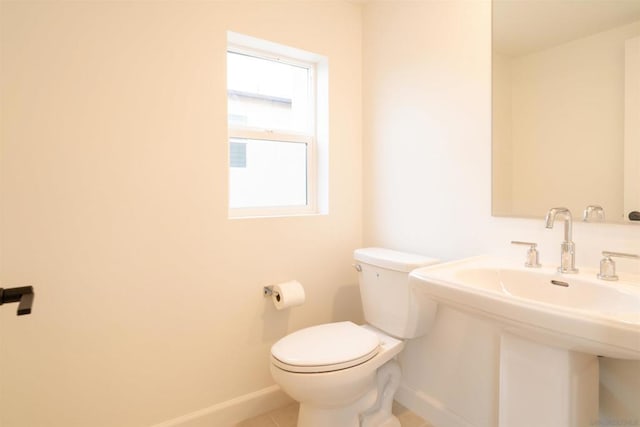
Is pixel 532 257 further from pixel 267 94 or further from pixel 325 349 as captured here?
pixel 267 94

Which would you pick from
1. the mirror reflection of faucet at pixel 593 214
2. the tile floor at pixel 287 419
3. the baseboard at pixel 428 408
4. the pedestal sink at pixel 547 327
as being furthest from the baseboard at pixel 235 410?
the mirror reflection of faucet at pixel 593 214

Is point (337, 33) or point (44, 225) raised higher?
point (337, 33)

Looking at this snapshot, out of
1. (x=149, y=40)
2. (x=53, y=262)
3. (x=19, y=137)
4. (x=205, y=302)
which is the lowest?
(x=205, y=302)

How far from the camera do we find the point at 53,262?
1.30m

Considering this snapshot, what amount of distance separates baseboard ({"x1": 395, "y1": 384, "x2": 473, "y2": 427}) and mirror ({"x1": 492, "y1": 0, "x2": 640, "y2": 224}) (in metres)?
0.94

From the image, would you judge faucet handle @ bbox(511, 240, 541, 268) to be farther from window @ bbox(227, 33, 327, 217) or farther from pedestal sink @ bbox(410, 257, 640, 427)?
window @ bbox(227, 33, 327, 217)

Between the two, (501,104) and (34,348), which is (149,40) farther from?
(501,104)

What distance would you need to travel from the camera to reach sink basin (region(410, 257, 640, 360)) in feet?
2.45

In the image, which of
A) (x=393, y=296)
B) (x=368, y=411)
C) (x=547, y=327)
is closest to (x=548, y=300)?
(x=547, y=327)

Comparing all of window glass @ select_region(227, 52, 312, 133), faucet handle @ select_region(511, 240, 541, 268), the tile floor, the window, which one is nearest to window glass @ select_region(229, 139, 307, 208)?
the window

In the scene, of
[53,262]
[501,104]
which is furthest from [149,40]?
[501,104]

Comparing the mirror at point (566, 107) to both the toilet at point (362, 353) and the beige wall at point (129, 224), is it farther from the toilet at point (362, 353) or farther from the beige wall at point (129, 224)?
the beige wall at point (129, 224)

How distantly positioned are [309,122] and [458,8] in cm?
93

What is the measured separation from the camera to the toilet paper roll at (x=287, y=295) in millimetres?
1680
